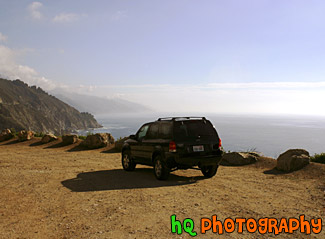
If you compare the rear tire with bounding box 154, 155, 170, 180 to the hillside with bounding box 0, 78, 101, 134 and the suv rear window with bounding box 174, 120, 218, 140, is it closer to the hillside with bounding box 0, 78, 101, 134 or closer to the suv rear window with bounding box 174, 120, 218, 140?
the suv rear window with bounding box 174, 120, 218, 140

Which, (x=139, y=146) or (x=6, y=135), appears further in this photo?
(x=6, y=135)

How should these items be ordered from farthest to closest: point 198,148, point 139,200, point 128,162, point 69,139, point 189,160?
point 69,139 → point 128,162 → point 198,148 → point 189,160 → point 139,200

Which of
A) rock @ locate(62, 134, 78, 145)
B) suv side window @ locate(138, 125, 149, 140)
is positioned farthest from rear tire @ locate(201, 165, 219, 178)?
rock @ locate(62, 134, 78, 145)

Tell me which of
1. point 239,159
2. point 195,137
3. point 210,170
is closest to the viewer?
point 195,137

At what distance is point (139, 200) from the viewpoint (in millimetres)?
6844

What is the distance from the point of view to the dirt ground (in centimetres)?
498

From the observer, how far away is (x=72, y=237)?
456 cm

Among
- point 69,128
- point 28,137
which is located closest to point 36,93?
point 69,128

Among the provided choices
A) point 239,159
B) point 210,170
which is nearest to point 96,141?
point 239,159

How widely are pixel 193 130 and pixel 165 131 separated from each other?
0.97m

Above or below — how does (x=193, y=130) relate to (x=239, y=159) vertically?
above

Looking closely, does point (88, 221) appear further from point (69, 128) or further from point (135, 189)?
point (69, 128)

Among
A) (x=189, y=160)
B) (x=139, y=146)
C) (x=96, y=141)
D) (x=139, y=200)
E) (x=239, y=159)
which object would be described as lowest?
(x=139, y=200)

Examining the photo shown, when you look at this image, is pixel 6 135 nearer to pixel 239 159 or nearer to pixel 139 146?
pixel 139 146
